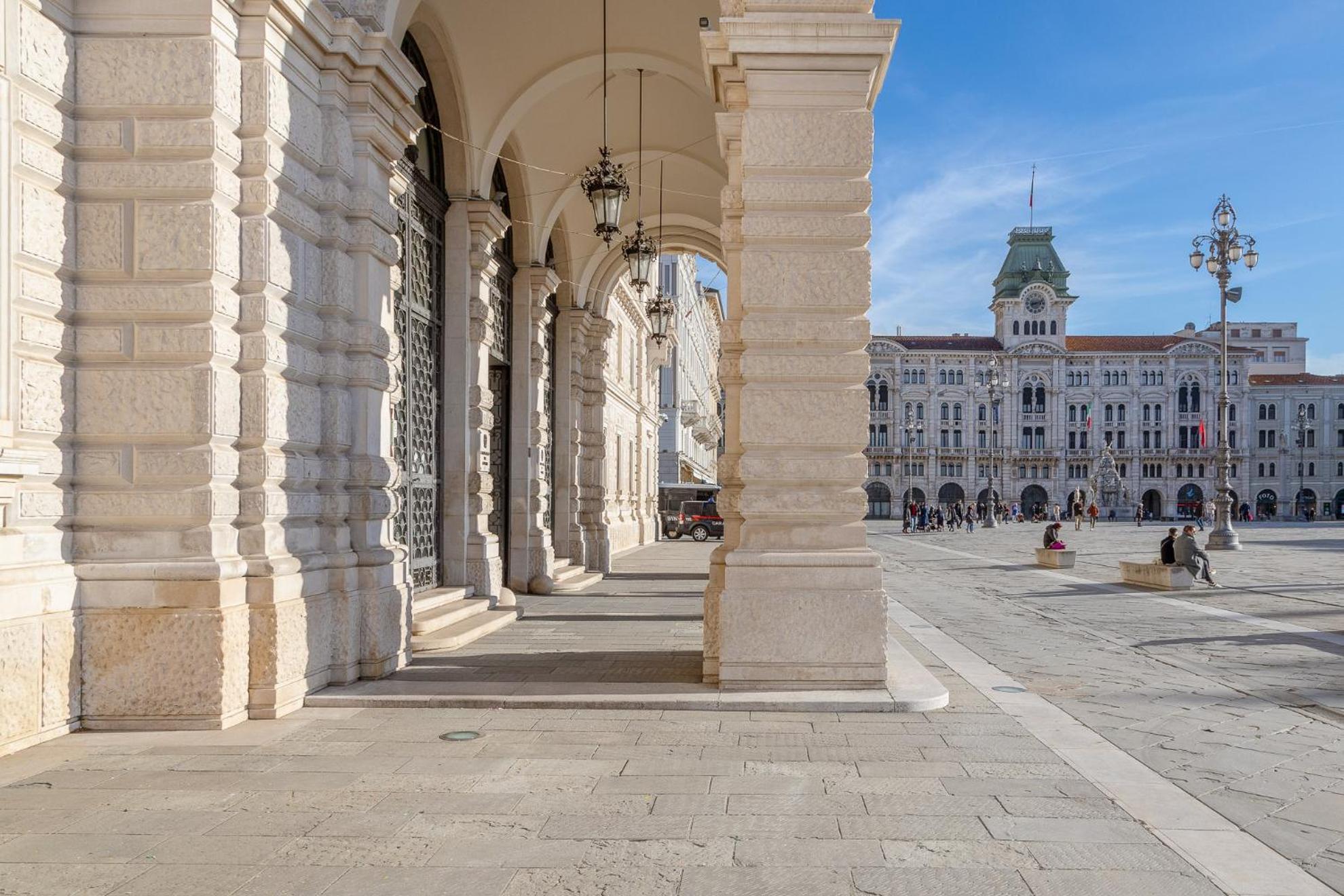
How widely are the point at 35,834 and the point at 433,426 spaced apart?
7794 mm

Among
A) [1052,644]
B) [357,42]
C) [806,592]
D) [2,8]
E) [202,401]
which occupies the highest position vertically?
[357,42]

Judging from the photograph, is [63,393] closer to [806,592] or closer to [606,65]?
[806,592]

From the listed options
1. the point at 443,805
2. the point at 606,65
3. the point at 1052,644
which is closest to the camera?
the point at 443,805

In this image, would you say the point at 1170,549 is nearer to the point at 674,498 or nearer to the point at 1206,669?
the point at 1206,669

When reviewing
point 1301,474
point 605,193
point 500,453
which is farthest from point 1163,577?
point 1301,474

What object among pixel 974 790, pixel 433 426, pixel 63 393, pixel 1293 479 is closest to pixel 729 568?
pixel 974 790

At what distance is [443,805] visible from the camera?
202 inches

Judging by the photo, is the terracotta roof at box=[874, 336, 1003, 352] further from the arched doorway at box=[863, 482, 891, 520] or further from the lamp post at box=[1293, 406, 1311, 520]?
the lamp post at box=[1293, 406, 1311, 520]

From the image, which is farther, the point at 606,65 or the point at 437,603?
the point at 606,65

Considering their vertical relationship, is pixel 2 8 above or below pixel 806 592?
above

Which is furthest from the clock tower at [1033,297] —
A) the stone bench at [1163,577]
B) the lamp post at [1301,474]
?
the stone bench at [1163,577]

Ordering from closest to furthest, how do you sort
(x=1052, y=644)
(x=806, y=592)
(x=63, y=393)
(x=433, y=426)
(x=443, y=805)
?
(x=443, y=805) → (x=63, y=393) → (x=806, y=592) → (x=1052, y=644) → (x=433, y=426)

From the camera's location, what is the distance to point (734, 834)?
4.70 metres

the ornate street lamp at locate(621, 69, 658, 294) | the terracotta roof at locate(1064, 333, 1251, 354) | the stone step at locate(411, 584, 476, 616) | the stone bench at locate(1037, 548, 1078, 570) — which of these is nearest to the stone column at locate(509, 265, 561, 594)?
the ornate street lamp at locate(621, 69, 658, 294)
